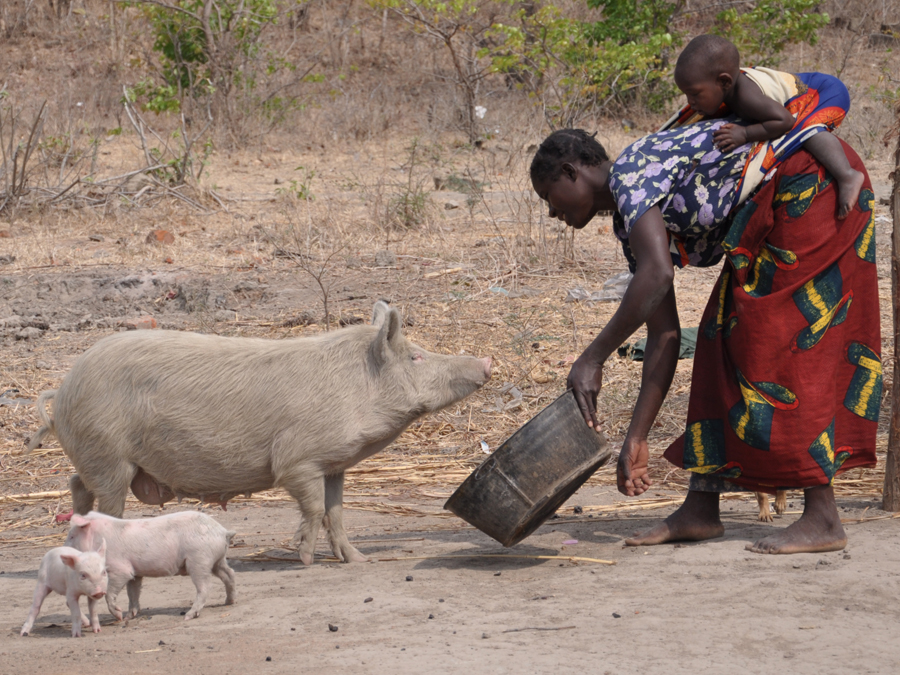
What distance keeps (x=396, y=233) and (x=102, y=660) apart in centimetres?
863

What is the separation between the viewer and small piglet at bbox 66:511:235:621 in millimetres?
A: 3695

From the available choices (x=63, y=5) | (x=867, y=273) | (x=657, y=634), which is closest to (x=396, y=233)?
(x=867, y=273)

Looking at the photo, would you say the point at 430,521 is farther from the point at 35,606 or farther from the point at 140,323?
the point at 140,323

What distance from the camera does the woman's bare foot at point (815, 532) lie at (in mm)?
3945

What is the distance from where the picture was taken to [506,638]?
10.7ft

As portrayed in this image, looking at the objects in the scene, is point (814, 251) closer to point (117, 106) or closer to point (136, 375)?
point (136, 375)

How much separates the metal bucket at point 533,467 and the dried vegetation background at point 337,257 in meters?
1.40

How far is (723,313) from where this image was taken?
161 inches

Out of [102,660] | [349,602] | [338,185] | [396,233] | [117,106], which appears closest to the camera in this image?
[102,660]

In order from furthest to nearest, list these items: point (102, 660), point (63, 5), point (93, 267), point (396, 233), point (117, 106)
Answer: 1. point (63, 5)
2. point (117, 106)
3. point (396, 233)
4. point (93, 267)
5. point (102, 660)

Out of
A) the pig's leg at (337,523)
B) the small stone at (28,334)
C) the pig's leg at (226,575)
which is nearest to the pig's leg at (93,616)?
the pig's leg at (226,575)

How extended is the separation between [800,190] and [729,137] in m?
0.35

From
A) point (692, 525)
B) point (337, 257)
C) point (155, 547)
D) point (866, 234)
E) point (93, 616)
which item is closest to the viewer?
point (93, 616)

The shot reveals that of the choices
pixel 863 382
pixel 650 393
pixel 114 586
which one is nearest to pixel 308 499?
pixel 114 586
